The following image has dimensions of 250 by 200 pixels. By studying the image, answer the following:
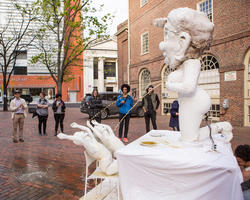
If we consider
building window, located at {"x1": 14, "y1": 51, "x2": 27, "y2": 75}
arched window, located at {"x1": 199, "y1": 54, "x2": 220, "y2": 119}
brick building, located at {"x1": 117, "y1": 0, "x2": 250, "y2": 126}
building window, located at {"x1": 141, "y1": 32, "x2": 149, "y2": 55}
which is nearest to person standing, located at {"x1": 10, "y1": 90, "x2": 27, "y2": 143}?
brick building, located at {"x1": 117, "y1": 0, "x2": 250, "y2": 126}

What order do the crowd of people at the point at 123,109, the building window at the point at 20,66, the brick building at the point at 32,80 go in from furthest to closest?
the building window at the point at 20,66, the brick building at the point at 32,80, the crowd of people at the point at 123,109

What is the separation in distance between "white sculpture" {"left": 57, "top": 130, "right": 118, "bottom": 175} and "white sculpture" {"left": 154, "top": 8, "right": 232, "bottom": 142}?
0.91 m

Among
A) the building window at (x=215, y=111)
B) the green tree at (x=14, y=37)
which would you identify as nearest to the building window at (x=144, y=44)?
the building window at (x=215, y=111)

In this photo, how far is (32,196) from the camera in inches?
123

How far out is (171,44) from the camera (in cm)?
225

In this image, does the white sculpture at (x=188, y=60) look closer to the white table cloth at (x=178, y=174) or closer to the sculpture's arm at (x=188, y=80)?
the sculpture's arm at (x=188, y=80)

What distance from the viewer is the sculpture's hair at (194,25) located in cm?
212

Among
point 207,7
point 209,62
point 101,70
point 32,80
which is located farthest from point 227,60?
point 32,80

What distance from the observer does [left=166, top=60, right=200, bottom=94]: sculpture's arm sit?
2.10m

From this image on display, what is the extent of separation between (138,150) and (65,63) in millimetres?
12729

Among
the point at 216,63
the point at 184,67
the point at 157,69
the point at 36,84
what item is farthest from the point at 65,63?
the point at 36,84

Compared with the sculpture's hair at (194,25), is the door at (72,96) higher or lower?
lower

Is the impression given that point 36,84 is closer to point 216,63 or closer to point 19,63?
point 19,63

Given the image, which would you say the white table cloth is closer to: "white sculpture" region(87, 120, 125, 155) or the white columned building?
"white sculpture" region(87, 120, 125, 155)
